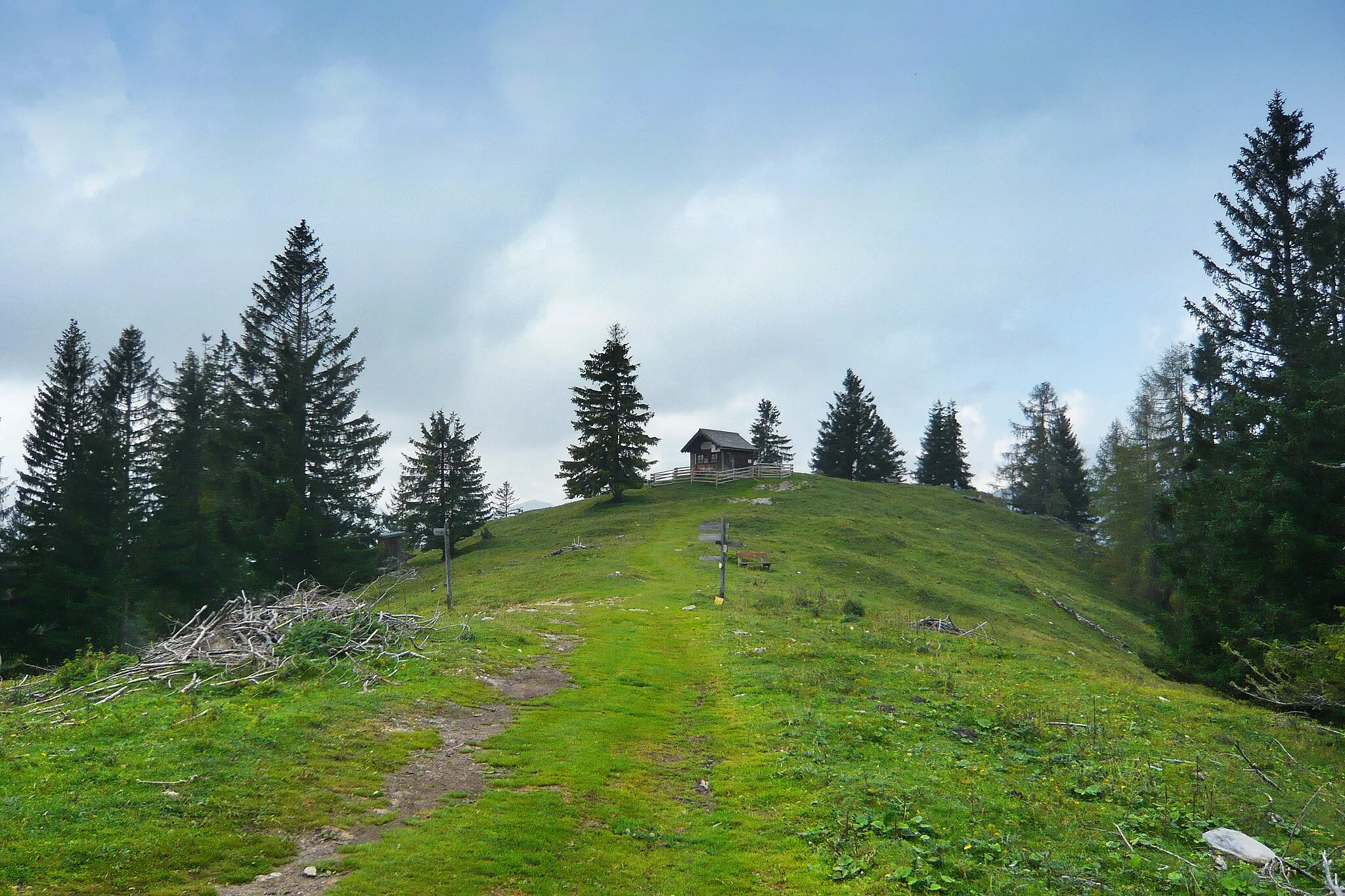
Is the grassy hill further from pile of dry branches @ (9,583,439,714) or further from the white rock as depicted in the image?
pile of dry branches @ (9,583,439,714)

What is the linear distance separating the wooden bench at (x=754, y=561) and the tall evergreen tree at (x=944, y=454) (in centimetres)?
5858

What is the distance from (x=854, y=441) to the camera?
81.9 metres

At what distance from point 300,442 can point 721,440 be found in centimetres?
4079

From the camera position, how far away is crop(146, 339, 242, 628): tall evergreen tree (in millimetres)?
38625

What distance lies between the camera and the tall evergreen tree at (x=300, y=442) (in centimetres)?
3644

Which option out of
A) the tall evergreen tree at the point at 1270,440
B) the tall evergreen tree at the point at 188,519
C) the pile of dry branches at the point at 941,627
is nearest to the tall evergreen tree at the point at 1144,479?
the tall evergreen tree at the point at 1270,440

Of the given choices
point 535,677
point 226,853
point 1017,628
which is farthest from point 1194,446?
point 226,853

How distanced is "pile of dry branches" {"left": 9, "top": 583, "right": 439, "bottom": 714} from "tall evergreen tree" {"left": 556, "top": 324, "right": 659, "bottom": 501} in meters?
38.8

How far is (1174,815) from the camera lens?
338 inches

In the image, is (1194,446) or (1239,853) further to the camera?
(1194,446)

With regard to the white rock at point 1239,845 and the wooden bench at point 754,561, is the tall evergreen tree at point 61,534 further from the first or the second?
the white rock at point 1239,845

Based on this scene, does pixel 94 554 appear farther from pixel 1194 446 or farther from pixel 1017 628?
pixel 1194 446

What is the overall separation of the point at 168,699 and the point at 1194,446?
104ft

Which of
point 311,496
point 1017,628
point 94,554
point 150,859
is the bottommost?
point 1017,628
